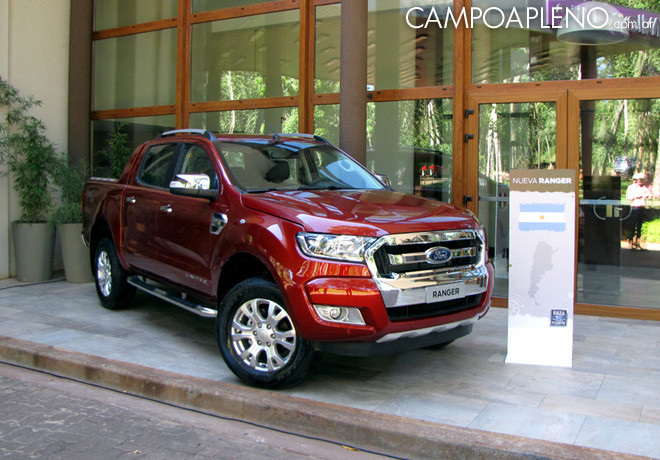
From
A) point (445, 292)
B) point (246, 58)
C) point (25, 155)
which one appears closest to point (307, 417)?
point (445, 292)

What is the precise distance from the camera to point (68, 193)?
9.33 metres

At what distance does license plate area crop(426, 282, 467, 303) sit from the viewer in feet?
14.9

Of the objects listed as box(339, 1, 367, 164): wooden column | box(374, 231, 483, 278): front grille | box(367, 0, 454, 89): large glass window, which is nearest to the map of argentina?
box(374, 231, 483, 278): front grille

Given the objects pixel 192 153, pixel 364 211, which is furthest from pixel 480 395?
pixel 192 153

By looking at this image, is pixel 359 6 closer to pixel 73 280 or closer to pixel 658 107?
pixel 658 107

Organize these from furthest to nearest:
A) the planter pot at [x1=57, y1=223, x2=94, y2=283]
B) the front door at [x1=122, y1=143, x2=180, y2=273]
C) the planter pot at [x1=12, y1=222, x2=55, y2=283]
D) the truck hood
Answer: the planter pot at [x1=12, y1=222, x2=55, y2=283] < the planter pot at [x1=57, y1=223, x2=94, y2=283] < the front door at [x1=122, y1=143, x2=180, y2=273] < the truck hood

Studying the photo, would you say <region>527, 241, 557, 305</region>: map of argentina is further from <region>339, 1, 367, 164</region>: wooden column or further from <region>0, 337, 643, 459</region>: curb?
<region>339, 1, 367, 164</region>: wooden column

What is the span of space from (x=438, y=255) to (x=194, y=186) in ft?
6.62

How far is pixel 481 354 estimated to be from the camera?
19.2 ft

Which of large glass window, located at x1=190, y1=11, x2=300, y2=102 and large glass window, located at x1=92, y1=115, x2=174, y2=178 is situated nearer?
large glass window, located at x1=190, y1=11, x2=300, y2=102

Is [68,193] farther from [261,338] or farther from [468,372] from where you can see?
[468,372]

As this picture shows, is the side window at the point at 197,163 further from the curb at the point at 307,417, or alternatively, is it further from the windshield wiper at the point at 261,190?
the curb at the point at 307,417

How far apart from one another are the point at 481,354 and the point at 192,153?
3.21 m

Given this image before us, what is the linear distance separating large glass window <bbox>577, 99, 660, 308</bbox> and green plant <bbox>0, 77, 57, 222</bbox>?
724 cm
